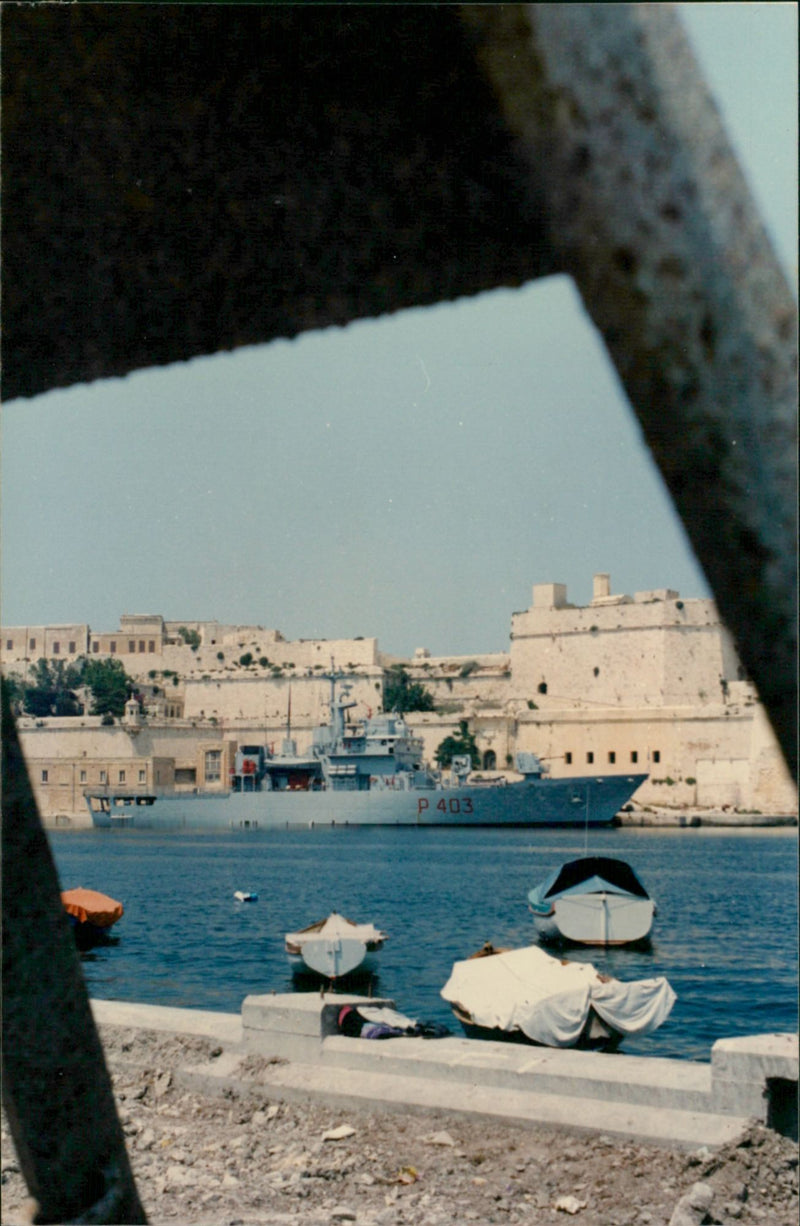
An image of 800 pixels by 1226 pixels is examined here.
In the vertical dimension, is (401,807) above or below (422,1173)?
A: below

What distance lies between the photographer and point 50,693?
4481 centimetres

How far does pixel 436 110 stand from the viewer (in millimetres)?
882

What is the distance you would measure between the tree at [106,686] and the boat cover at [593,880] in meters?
32.0

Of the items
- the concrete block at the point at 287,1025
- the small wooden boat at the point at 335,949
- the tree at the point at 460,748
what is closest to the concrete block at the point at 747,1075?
the concrete block at the point at 287,1025

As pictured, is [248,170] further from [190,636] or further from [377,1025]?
[190,636]

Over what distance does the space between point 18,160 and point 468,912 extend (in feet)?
56.8

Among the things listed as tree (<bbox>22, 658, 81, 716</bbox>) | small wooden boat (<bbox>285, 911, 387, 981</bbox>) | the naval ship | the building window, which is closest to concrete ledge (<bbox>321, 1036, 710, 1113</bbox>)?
small wooden boat (<bbox>285, 911, 387, 981</bbox>)

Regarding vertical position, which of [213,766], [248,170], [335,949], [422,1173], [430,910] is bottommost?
[430,910]

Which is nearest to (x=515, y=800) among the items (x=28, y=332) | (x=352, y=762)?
(x=352, y=762)

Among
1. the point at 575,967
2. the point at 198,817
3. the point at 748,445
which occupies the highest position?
the point at 748,445

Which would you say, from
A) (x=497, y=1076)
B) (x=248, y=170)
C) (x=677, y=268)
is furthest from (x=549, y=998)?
(x=677, y=268)

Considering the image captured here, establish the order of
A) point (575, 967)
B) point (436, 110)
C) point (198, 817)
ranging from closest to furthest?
point (436, 110) < point (575, 967) < point (198, 817)

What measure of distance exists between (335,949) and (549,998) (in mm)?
3531

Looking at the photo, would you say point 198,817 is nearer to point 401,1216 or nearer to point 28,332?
point 401,1216
